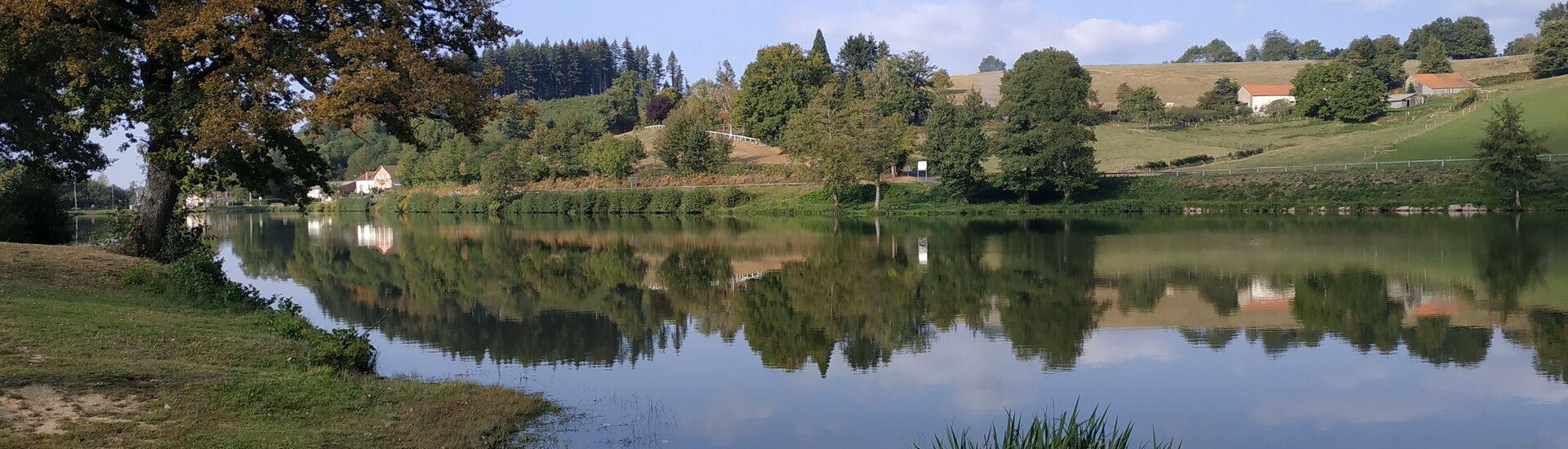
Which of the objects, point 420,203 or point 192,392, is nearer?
point 192,392

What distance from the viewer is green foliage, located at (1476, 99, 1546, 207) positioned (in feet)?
157

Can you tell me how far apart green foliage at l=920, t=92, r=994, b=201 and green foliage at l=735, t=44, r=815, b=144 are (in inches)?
926

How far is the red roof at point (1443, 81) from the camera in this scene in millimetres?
103688

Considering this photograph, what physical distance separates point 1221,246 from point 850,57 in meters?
84.7

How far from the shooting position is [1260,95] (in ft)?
375

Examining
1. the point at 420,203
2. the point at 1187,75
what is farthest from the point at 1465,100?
the point at 420,203

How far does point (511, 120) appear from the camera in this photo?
114 m

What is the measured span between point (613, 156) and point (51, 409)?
7772 centimetres

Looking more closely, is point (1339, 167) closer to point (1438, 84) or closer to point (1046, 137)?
point (1046, 137)

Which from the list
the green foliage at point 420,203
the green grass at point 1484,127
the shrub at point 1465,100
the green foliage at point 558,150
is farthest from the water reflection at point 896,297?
the green foliage at point 420,203

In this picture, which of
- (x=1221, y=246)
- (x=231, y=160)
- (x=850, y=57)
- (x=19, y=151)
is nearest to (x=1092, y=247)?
(x=1221, y=246)

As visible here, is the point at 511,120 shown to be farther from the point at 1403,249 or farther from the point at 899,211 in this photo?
the point at 1403,249

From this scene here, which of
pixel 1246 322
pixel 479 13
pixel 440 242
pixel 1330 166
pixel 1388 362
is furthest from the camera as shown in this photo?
pixel 1330 166

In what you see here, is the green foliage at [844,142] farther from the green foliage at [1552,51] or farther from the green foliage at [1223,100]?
the green foliage at [1552,51]
